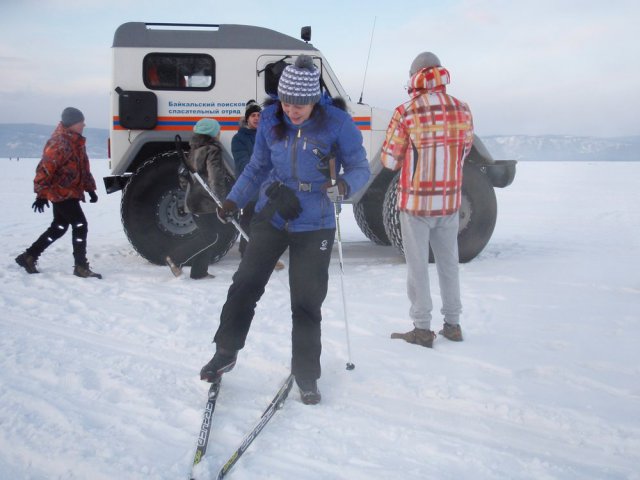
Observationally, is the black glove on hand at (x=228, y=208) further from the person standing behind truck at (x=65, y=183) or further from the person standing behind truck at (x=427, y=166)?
the person standing behind truck at (x=65, y=183)

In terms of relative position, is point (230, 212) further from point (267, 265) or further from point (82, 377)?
point (82, 377)

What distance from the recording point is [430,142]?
12.9ft

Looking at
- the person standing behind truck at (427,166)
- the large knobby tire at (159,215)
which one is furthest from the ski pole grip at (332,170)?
the large knobby tire at (159,215)

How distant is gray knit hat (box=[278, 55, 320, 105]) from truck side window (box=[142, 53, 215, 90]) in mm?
3614

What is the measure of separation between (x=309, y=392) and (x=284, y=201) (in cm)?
105

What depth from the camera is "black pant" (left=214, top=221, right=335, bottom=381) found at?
10.5 feet

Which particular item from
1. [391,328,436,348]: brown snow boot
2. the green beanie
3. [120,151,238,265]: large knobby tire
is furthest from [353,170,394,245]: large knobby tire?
[391,328,436,348]: brown snow boot

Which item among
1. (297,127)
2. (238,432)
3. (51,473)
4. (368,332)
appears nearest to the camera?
(51,473)

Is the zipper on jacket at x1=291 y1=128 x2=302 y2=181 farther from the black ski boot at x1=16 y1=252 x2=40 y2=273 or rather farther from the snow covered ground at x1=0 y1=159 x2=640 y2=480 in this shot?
the black ski boot at x1=16 y1=252 x2=40 y2=273

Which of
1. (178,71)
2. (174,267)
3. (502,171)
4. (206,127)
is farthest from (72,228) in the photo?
(502,171)

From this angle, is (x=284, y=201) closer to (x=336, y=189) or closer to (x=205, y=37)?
(x=336, y=189)

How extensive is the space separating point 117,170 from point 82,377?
3.40 m

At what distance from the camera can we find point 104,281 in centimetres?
589

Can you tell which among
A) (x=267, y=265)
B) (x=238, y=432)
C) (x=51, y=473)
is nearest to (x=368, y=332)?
(x=267, y=265)
